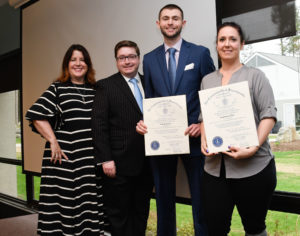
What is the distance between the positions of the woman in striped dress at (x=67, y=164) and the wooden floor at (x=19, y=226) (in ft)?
3.94

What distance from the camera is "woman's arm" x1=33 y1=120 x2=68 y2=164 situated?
203 cm

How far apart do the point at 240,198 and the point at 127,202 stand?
2.89ft

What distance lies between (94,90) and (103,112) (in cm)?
29

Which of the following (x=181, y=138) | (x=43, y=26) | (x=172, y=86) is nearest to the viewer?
(x=181, y=138)

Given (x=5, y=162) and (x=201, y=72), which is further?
(x=5, y=162)

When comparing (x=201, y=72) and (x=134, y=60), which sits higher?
(x=134, y=60)

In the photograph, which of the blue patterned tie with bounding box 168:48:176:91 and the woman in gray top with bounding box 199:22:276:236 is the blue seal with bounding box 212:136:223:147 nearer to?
the woman in gray top with bounding box 199:22:276:236

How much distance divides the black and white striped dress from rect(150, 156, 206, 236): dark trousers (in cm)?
50

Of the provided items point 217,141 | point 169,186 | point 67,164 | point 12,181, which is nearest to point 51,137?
point 67,164

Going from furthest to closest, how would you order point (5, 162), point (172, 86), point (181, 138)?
point (5, 162)
point (172, 86)
point (181, 138)

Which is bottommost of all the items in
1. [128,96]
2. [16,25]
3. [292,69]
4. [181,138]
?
[181,138]

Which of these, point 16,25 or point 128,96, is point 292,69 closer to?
point 128,96

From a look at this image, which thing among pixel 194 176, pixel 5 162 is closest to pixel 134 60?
pixel 194 176

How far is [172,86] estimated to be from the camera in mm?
1785
